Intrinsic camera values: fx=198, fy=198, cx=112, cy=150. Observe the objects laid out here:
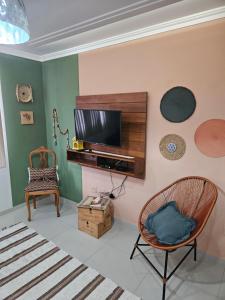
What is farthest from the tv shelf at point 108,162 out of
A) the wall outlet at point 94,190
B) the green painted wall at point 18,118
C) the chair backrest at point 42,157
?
the green painted wall at point 18,118

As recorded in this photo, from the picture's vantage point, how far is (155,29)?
2.00 m

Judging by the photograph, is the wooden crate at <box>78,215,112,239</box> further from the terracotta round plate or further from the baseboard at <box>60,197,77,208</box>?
the terracotta round plate

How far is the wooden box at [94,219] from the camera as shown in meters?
2.40

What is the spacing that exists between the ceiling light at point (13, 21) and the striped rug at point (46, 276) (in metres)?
1.95

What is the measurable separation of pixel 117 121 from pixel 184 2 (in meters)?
1.19

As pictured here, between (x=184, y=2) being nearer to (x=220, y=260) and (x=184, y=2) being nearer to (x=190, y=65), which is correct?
(x=190, y=65)

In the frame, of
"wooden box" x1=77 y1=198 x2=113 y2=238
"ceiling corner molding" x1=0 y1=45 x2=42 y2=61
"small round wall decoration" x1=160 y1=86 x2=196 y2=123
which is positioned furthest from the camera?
"ceiling corner molding" x1=0 y1=45 x2=42 y2=61

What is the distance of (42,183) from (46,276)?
1.27 metres

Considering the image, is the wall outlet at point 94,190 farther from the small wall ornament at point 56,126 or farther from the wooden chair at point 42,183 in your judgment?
the small wall ornament at point 56,126

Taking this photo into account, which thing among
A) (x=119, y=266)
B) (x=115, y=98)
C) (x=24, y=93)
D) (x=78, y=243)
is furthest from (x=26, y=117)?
(x=119, y=266)

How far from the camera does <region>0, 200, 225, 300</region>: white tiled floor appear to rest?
1703 mm

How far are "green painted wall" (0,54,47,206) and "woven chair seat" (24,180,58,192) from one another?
38cm

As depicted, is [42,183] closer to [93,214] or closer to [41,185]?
[41,185]

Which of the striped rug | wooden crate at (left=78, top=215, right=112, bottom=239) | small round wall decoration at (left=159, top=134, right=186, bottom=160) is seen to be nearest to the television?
small round wall decoration at (left=159, top=134, right=186, bottom=160)
